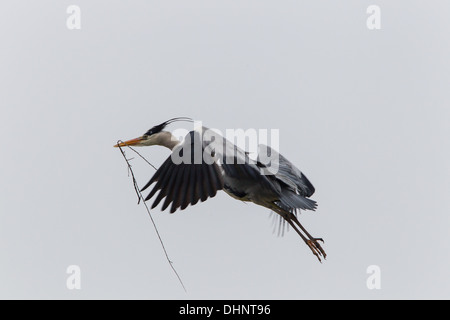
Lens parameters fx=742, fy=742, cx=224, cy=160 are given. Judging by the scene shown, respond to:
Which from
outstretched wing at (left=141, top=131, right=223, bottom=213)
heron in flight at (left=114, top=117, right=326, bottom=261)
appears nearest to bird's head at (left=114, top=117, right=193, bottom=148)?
heron in flight at (left=114, top=117, right=326, bottom=261)

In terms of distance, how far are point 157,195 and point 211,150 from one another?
0.50m

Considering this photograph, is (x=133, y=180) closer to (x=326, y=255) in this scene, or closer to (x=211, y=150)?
(x=211, y=150)

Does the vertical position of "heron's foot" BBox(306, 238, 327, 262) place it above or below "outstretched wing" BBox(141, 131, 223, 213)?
below

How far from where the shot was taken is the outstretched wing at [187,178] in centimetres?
502

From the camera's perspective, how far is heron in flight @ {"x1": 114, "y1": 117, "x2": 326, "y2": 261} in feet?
16.6

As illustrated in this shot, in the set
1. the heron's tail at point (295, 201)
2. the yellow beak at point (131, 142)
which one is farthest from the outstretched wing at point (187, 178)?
the yellow beak at point (131, 142)

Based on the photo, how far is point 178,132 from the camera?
605 centimetres

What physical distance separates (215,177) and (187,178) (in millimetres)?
196

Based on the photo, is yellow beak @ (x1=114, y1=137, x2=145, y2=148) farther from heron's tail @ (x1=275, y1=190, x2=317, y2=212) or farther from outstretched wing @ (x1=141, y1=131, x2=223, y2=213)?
heron's tail @ (x1=275, y1=190, x2=317, y2=212)

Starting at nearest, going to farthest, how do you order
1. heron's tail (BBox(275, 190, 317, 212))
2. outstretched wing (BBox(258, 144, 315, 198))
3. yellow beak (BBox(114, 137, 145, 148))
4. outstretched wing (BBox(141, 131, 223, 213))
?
1. outstretched wing (BBox(141, 131, 223, 213))
2. heron's tail (BBox(275, 190, 317, 212))
3. outstretched wing (BBox(258, 144, 315, 198))
4. yellow beak (BBox(114, 137, 145, 148))

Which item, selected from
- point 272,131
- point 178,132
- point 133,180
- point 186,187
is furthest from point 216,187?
point 272,131

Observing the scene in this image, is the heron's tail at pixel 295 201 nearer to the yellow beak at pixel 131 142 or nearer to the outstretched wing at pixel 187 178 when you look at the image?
the outstretched wing at pixel 187 178

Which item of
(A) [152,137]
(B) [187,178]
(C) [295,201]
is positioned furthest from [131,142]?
(C) [295,201]

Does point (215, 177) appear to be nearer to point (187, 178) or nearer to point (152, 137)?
point (187, 178)
